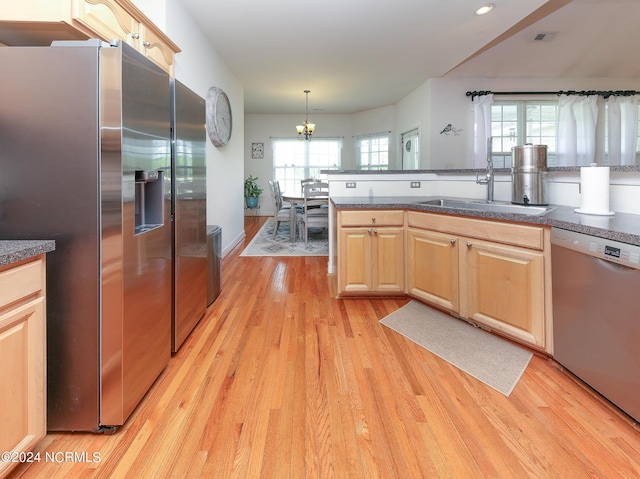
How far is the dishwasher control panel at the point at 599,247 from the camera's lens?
1.29m

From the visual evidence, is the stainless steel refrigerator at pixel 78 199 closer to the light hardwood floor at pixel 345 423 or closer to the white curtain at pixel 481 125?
the light hardwood floor at pixel 345 423

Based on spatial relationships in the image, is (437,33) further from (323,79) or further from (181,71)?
(181,71)

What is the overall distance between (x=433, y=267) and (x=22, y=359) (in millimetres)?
2259

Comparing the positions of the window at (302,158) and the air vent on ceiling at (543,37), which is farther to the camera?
the window at (302,158)

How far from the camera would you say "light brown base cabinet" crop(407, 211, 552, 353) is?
1.82 metres

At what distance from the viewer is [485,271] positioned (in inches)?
82.3

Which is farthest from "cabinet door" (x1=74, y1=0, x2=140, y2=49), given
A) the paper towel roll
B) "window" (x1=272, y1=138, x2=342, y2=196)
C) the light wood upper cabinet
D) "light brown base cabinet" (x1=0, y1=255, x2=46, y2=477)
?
"window" (x1=272, y1=138, x2=342, y2=196)

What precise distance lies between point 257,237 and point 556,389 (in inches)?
191

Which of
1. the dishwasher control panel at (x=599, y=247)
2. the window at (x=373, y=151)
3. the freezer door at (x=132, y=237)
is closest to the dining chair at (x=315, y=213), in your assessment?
the freezer door at (x=132, y=237)

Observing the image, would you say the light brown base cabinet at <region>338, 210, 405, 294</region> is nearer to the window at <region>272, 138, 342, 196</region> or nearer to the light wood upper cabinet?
the light wood upper cabinet

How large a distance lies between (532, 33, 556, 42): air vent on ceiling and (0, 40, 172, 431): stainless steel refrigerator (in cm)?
508

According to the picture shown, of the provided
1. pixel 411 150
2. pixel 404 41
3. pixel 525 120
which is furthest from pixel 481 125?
pixel 404 41

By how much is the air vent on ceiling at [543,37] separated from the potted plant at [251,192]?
242 inches

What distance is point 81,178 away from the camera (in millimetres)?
1205
